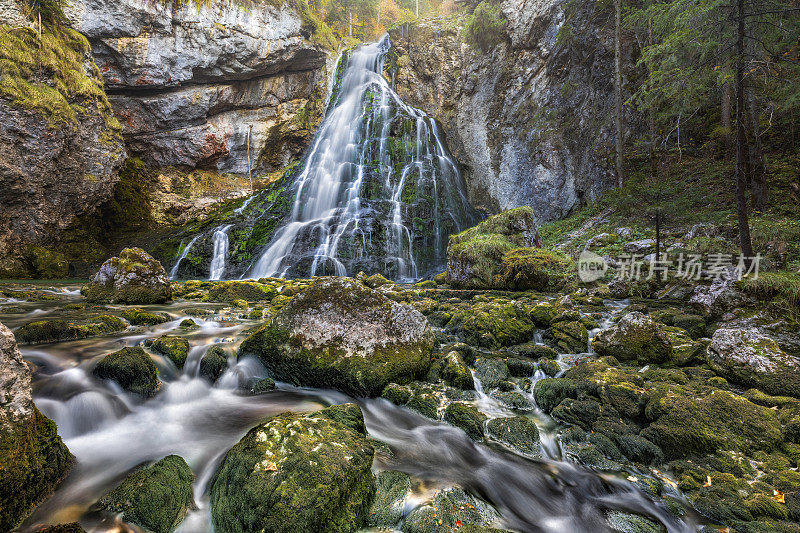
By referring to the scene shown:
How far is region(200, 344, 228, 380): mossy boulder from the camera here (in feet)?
14.8

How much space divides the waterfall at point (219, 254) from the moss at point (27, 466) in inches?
659

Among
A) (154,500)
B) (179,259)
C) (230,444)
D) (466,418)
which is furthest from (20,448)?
(179,259)

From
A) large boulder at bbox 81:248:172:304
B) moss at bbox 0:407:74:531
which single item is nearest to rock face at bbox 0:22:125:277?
large boulder at bbox 81:248:172:304

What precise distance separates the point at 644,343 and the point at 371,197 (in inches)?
652

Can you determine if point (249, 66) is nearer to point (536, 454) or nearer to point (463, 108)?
point (463, 108)

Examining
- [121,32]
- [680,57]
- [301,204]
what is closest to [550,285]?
[680,57]

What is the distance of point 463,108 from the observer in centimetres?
2191

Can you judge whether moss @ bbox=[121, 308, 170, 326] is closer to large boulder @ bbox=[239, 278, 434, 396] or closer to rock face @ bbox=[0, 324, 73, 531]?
large boulder @ bbox=[239, 278, 434, 396]

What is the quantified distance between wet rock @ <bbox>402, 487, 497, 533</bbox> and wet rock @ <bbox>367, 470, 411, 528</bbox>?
10 cm

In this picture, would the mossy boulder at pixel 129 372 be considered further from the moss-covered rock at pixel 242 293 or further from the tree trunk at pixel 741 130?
the tree trunk at pixel 741 130

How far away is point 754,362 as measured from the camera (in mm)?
3926

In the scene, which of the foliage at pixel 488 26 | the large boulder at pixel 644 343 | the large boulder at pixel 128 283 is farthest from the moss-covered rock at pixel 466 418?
the foliage at pixel 488 26

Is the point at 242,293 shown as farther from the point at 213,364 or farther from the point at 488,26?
the point at 488,26

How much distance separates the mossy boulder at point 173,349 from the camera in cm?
463
